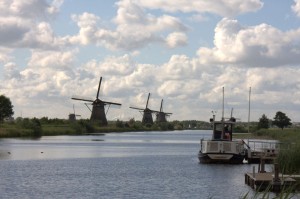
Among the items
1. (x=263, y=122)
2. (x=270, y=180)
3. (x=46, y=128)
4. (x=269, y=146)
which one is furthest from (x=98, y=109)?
(x=270, y=180)

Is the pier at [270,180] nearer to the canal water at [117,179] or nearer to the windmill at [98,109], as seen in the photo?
the canal water at [117,179]

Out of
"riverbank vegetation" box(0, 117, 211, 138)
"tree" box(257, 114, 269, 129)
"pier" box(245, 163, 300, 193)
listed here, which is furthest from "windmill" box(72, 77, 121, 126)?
"pier" box(245, 163, 300, 193)

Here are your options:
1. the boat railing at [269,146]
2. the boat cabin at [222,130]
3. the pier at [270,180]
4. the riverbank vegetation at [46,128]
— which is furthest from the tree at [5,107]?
the pier at [270,180]

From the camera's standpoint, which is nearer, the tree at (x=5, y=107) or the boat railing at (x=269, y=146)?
the boat railing at (x=269, y=146)

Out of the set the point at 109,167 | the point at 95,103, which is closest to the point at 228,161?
the point at 109,167

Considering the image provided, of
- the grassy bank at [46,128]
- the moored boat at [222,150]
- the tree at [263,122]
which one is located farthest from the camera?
the tree at [263,122]

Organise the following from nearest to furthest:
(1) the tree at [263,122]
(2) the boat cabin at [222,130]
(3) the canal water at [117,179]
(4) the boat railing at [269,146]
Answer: (3) the canal water at [117,179]
(4) the boat railing at [269,146]
(2) the boat cabin at [222,130]
(1) the tree at [263,122]

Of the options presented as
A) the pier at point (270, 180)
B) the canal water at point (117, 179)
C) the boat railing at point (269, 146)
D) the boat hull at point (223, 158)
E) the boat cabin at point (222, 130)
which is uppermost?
the boat cabin at point (222, 130)

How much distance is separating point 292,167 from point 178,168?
19.8m

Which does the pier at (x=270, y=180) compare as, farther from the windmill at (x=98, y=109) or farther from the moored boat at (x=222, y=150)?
the windmill at (x=98, y=109)

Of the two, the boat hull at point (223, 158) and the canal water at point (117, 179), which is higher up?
the boat hull at point (223, 158)

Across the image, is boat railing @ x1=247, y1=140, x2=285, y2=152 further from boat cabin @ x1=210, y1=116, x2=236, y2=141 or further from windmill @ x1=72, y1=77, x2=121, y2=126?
windmill @ x1=72, y1=77, x2=121, y2=126

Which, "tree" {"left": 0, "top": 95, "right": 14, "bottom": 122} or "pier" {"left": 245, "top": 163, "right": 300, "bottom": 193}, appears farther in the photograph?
"tree" {"left": 0, "top": 95, "right": 14, "bottom": 122}

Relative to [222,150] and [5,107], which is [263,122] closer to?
[5,107]
